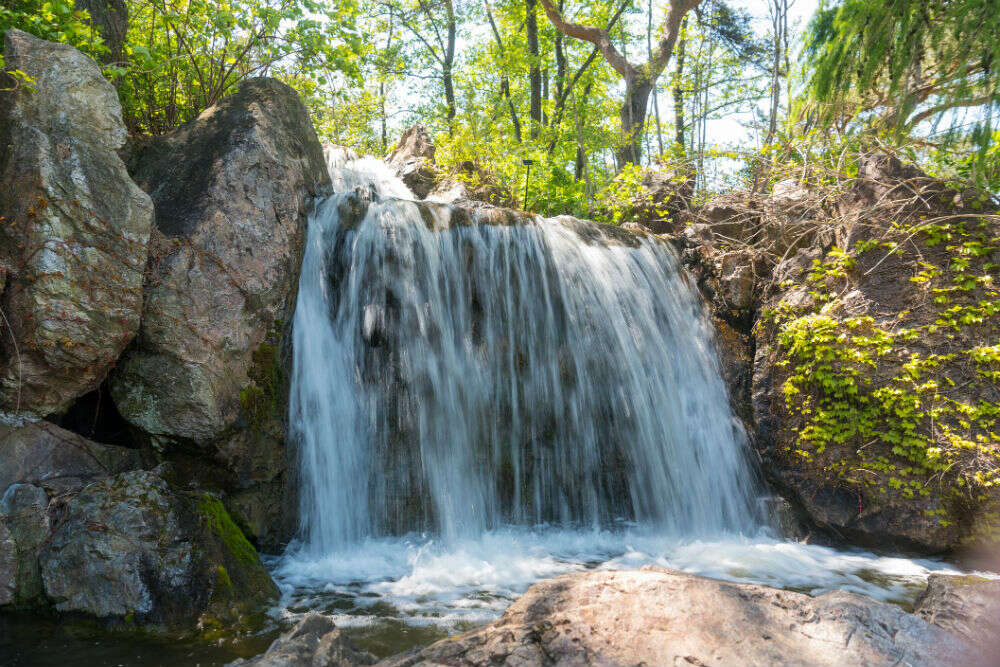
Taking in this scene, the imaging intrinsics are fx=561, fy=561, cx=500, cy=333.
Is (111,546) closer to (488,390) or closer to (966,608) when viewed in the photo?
(488,390)

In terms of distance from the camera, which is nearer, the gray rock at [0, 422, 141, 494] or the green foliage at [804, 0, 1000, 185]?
the gray rock at [0, 422, 141, 494]

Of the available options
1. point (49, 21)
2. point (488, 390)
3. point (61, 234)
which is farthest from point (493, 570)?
point (49, 21)

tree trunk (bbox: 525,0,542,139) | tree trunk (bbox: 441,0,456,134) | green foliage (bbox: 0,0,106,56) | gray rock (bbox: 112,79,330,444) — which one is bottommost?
gray rock (bbox: 112,79,330,444)

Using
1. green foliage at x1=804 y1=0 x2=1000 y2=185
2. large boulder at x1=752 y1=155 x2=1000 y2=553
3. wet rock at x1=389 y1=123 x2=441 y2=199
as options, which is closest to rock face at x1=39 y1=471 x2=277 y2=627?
large boulder at x1=752 y1=155 x2=1000 y2=553

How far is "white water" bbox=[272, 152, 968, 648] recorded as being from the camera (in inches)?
195

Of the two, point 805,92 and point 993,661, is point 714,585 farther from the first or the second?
point 805,92

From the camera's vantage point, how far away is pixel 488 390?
591 centimetres

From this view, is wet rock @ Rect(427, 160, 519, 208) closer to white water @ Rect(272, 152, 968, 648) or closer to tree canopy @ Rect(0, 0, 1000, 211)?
tree canopy @ Rect(0, 0, 1000, 211)

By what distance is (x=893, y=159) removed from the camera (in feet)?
20.7

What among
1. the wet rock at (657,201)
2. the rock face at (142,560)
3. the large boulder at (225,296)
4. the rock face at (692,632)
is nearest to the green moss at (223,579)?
the rock face at (142,560)

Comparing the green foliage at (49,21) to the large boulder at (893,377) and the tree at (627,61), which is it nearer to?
the large boulder at (893,377)

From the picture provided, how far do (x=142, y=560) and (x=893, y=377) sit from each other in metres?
6.56

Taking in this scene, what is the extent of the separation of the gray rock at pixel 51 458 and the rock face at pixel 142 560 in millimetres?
306

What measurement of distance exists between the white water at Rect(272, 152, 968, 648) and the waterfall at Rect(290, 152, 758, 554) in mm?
18
